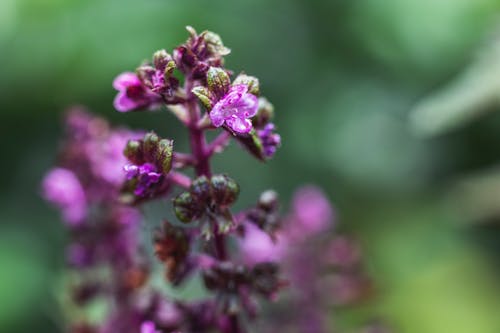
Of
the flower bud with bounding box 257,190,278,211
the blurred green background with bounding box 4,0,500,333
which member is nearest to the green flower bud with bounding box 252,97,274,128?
the flower bud with bounding box 257,190,278,211

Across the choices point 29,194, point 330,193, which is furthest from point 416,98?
point 29,194

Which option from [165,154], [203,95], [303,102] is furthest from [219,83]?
A: [303,102]

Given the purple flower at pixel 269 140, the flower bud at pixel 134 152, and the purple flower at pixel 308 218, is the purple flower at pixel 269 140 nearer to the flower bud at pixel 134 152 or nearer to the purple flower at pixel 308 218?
the flower bud at pixel 134 152

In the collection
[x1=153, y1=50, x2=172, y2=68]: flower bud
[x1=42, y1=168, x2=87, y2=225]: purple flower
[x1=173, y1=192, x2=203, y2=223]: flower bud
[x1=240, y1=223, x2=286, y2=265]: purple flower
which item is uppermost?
[x1=240, y1=223, x2=286, y2=265]: purple flower

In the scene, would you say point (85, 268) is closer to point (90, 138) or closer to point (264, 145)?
point (90, 138)

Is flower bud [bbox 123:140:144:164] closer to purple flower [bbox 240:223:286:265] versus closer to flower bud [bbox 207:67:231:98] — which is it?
flower bud [bbox 207:67:231:98]
